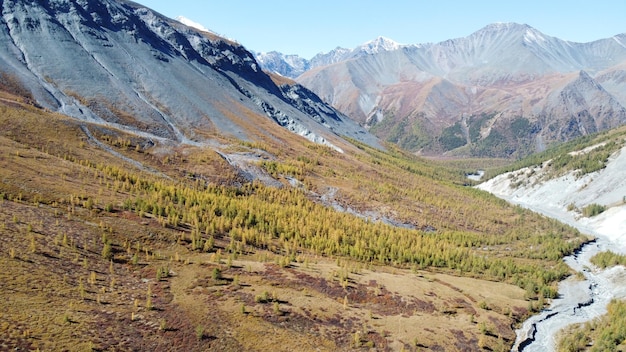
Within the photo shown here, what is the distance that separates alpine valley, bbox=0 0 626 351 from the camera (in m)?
35.3

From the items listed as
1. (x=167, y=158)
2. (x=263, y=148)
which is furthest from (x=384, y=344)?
(x=263, y=148)

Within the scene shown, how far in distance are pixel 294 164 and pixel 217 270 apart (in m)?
78.4

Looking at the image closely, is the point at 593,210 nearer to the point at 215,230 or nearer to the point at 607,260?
the point at 607,260

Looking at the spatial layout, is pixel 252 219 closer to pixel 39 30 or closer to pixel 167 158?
pixel 167 158

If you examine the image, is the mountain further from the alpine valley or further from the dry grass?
the dry grass

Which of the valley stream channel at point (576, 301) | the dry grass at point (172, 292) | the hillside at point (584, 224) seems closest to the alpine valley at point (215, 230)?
the dry grass at point (172, 292)

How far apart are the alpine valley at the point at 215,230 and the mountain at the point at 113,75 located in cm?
76

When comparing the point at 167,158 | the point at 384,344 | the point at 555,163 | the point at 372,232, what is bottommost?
the point at 384,344

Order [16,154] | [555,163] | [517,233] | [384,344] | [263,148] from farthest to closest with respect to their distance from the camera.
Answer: [555,163] < [263,148] < [517,233] < [16,154] < [384,344]

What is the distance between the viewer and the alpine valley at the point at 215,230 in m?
35.3

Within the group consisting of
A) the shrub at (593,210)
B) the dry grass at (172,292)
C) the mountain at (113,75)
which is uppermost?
the mountain at (113,75)

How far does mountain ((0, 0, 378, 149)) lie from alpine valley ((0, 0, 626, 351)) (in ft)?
2.50

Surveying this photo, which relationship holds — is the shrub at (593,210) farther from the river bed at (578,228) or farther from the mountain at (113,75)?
the mountain at (113,75)

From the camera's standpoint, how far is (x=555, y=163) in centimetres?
17762
